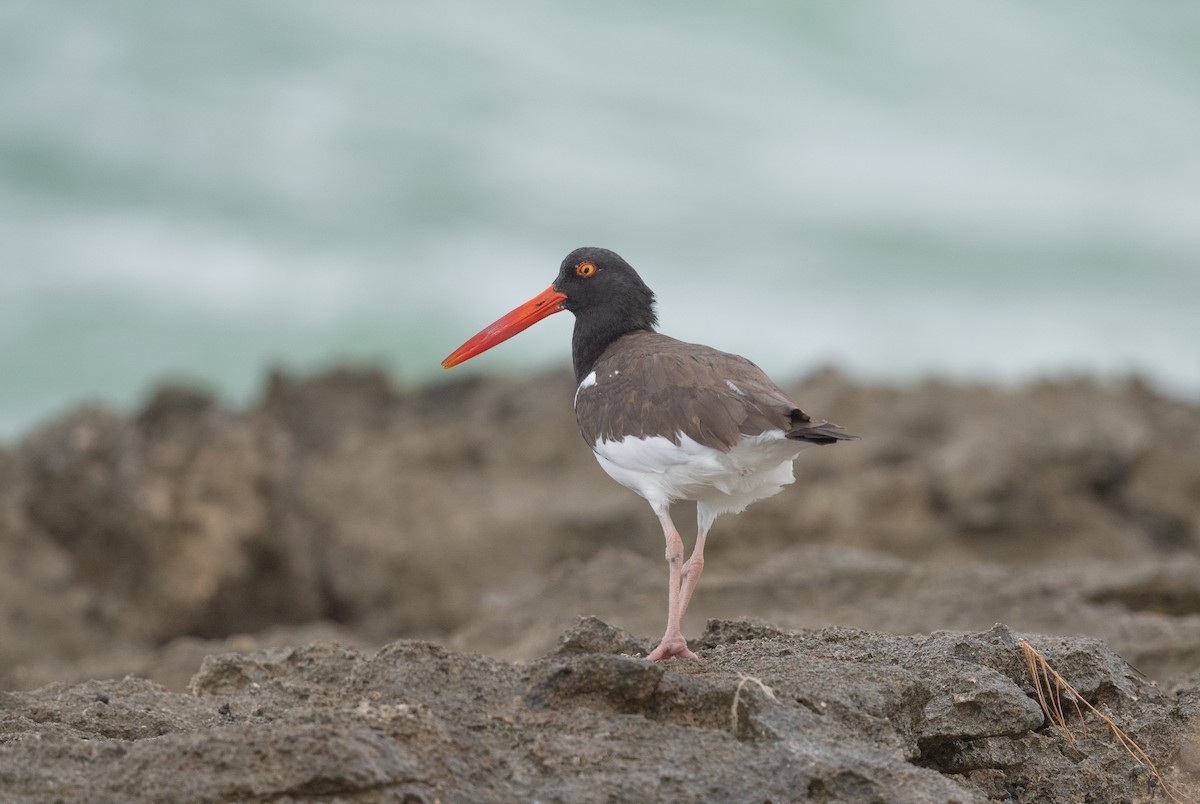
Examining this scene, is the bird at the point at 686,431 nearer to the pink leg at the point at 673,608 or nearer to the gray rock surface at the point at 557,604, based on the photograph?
the pink leg at the point at 673,608

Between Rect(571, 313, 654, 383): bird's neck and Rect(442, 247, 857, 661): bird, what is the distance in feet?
0.36

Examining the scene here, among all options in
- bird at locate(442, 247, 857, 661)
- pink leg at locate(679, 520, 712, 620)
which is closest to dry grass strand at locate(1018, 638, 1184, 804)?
bird at locate(442, 247, 857, 661)

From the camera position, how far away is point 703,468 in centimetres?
598

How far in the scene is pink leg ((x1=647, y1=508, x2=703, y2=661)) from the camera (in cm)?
577

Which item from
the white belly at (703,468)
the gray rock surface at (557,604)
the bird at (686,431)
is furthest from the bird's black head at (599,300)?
the gray rock surface at (557,604)

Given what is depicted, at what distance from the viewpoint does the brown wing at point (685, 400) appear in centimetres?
578

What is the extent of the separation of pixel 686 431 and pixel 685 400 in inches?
6.4

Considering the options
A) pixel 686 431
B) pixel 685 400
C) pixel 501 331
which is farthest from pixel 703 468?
pixel 501 331

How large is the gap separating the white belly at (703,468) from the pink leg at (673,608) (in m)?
0.17

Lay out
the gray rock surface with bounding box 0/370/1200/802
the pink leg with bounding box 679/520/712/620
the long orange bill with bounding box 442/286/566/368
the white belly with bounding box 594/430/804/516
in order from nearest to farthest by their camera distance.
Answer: the gray rock surface with bounding box 0/370/1200/802 < the white belly with bounding box 594/430/804/516 < the pink leg with bounding box 679/520/712/620 < the long orange bill with bounding box 442/286/566/368

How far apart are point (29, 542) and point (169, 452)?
5.53 feet

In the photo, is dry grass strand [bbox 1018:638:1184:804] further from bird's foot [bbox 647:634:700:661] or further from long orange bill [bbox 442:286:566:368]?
long orange bill [bbox 442:286:566:368]

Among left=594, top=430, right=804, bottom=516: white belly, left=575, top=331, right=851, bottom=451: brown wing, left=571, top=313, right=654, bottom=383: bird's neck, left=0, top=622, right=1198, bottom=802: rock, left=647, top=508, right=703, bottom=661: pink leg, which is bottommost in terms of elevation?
left=0, top=622, right=1198, bottom=802: rock

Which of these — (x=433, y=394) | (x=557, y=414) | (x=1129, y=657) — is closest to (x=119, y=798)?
(x=1129, y=657)
